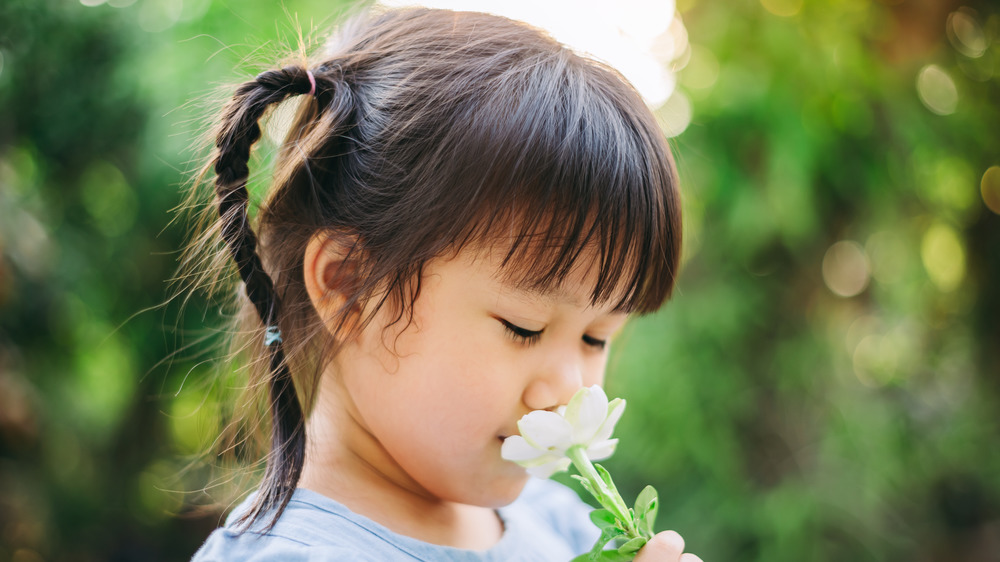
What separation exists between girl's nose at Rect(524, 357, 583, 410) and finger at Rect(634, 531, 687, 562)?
17cm

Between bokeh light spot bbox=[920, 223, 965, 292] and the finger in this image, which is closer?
the finger

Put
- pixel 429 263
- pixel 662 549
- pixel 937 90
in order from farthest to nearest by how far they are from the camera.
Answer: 1. pixel 937 90
2. pixel 429 263
3. pixel 662 549

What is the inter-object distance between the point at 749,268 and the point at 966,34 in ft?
2.77

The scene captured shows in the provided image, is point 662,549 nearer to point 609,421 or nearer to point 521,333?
point 609,421

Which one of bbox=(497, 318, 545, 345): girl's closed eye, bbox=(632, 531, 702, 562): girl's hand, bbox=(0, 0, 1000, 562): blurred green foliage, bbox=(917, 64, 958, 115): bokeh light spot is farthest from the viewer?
bbox=(917, 64, 958, 115): bokeh light spot

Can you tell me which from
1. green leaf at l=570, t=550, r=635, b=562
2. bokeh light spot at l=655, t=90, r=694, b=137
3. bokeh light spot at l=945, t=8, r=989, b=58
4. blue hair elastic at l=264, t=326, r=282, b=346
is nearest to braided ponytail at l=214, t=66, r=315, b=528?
blue hair elastic at l=264, t=326, r=282, b=346

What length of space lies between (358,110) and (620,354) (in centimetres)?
104

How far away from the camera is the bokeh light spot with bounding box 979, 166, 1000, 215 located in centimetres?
189

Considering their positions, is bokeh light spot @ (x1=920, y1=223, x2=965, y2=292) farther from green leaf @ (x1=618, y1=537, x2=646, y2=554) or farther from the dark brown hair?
green leaf @ (x1=618, y1=537, x2=646, y2=554)

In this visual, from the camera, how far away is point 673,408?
177cm

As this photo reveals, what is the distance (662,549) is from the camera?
0.68 metres

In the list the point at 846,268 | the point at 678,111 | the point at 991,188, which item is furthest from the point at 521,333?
the point at 991,188

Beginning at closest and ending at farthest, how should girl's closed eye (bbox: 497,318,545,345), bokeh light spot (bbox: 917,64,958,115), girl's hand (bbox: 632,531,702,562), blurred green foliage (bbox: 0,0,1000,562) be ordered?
girl's hand (bbox: 632,531,702,562), girl's closed eye (bbox: 497,318,545,345), blurred green foliage (bbox: 0,0,1000,562), bokeh light spot (bbox: 917,64,958,115)

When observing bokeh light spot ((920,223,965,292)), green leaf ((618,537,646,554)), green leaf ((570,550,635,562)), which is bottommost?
green leaf ((570,550,635,562))
